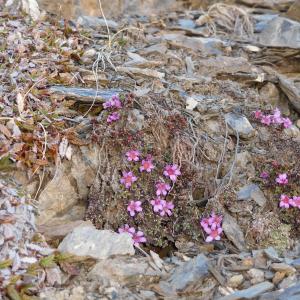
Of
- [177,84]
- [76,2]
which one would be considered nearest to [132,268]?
[177,84]

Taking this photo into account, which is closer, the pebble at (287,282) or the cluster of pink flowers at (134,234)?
the pebble at (287,282)

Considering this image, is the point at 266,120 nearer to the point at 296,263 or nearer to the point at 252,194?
the point at 252,194

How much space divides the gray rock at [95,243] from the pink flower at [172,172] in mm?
723

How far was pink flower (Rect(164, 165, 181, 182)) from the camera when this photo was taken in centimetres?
434

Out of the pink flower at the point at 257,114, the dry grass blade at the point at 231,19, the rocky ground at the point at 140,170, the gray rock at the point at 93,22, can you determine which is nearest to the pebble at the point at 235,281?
the rocky ground at the point at 140,170

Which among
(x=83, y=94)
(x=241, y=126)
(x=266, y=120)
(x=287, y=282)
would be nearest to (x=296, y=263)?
(x=287, y=282)

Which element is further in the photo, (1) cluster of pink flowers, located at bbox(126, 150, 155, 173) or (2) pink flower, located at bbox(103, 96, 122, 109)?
(2) pink flower, located at bbox(103, 96, 122, 109)

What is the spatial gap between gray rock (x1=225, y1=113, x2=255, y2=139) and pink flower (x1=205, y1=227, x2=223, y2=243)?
3.30 ft

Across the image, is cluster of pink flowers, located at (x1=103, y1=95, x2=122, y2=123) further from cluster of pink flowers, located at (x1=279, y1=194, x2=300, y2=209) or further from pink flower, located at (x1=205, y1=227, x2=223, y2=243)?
cluster of pink flowers, located at (x1=279, y1=194, x2=300, y2=209)

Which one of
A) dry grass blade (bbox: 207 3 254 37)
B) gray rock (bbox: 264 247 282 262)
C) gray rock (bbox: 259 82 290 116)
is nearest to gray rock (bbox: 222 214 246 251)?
gray rock (bbox: 264 247 282 262)

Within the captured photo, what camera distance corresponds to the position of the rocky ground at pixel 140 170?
11.8ft

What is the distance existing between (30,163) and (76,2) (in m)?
3.51

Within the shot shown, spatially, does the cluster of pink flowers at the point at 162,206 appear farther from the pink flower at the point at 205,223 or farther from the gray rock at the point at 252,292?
the gray rock at the point at 252,292

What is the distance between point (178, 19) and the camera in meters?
7.29
